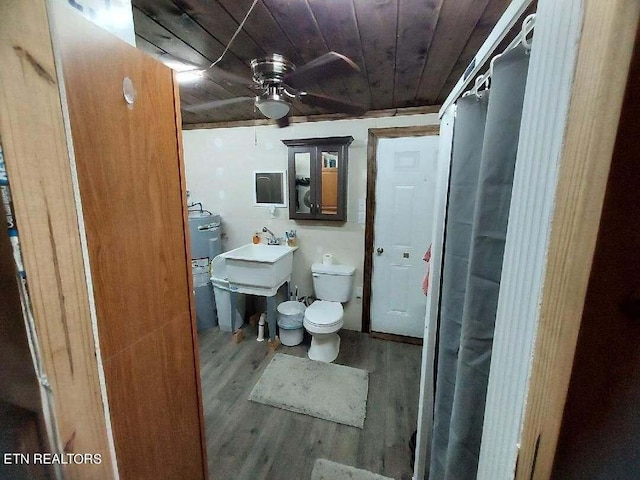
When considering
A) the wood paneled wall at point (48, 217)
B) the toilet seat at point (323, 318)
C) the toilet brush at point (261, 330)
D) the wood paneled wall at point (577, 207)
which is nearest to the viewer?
the wood paneled wall at point (577, 207)

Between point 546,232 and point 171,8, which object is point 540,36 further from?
point 171,8

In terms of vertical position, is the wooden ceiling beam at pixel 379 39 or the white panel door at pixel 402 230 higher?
the wooden ceiling beam at pixel 379 39

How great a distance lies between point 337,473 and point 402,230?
1.89m

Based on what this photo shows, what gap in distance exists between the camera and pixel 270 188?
9.35 feet

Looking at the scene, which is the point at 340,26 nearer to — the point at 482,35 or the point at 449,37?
the point at 449,37

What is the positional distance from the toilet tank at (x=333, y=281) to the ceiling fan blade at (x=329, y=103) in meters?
1.49

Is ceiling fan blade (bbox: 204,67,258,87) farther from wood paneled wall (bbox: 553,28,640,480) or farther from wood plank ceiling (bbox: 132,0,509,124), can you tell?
wood paneled wall (bbox: 553,28,640,480)

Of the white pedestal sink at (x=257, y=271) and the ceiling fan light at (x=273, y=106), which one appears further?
the white pedestal sink at (x=257, y=271)

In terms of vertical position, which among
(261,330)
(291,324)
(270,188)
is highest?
(270,188)

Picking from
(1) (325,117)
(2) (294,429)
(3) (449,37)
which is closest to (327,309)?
(2) (294,429)

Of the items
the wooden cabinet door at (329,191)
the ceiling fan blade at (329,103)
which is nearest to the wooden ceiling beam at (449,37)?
the ceiling fan blade at (329,103)

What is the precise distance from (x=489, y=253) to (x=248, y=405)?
192 centimetres

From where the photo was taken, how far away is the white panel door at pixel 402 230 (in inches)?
94.3

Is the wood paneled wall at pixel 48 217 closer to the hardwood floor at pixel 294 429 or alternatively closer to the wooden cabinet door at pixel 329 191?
the hardwood floor at pixel 294 429
